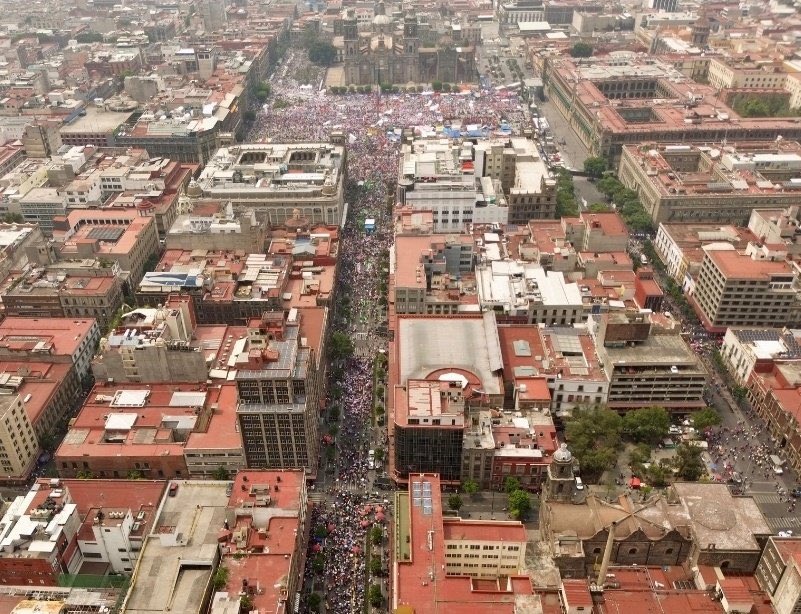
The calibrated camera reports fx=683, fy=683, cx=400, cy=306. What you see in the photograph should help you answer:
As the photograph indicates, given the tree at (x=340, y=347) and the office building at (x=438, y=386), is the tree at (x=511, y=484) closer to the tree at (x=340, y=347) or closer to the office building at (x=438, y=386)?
the office building at (x=438, y=386)

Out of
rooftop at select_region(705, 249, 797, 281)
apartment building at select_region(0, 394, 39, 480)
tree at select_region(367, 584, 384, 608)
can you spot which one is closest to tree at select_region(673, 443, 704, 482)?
rooftop at select_region(705, 249, 797, 281)

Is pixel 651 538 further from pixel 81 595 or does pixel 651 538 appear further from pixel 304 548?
pixel 81 595

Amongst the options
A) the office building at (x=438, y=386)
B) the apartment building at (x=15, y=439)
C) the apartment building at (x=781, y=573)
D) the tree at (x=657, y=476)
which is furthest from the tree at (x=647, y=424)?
the apartment building at (x=15, y=439)

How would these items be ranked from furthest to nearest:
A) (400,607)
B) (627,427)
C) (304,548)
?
(627,427)
(304,548)
(400,607)

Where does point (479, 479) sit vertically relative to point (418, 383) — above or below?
below

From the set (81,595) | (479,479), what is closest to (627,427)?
(479,479)

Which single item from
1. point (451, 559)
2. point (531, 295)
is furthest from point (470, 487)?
point (531, 295)

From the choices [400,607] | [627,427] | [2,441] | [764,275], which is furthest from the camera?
[764,275]
